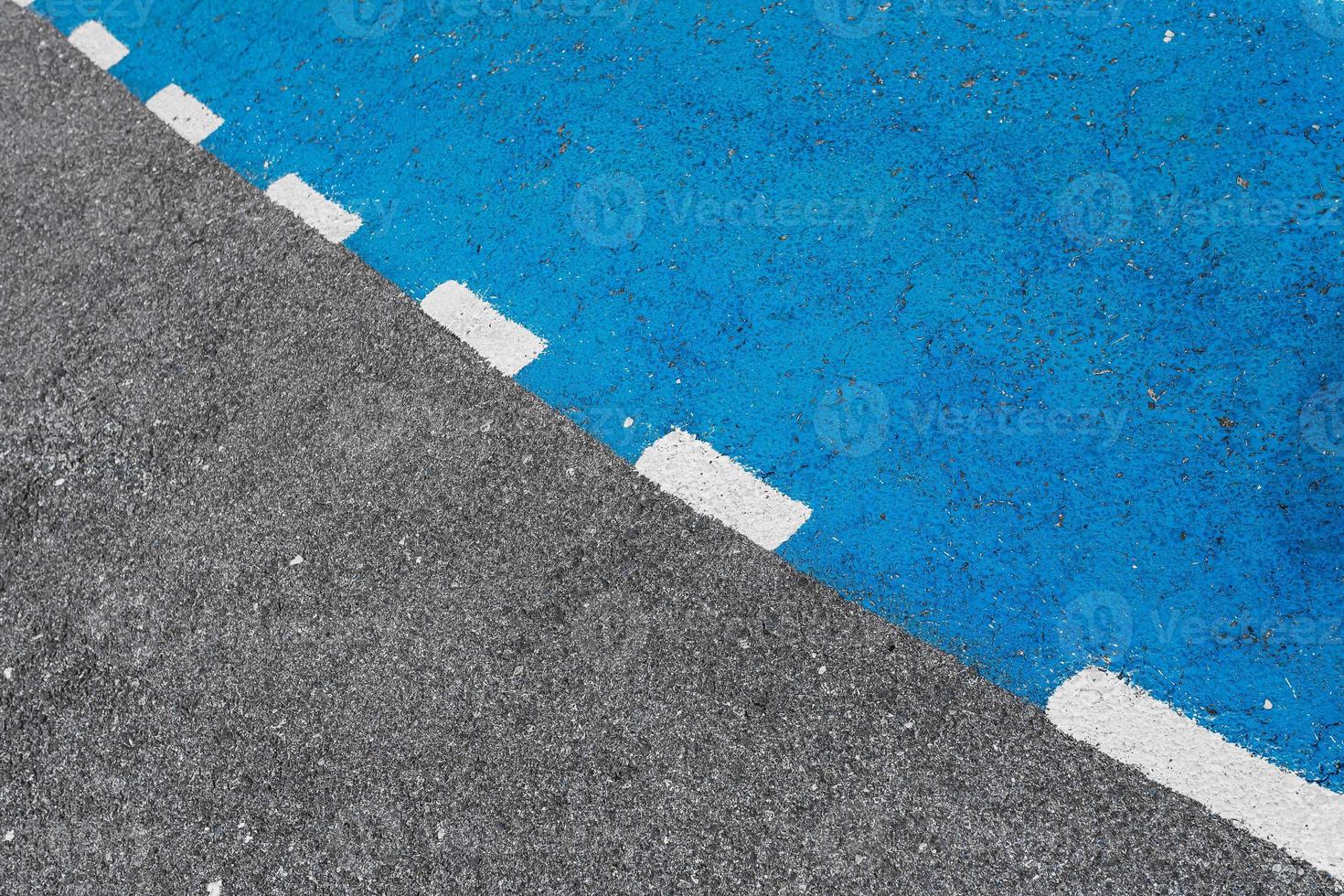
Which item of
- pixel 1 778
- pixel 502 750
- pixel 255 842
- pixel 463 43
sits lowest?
pixel 1 778

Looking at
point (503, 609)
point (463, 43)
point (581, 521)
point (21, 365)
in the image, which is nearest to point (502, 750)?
point (503, 609)

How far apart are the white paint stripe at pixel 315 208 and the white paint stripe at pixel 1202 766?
3.34 m

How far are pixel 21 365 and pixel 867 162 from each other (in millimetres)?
3632

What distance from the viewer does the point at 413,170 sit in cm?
454

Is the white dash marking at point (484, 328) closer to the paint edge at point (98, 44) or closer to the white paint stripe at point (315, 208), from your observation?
the white paint stripe at point (315, 208)

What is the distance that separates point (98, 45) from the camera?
5562mm

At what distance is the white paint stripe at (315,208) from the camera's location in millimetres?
4410

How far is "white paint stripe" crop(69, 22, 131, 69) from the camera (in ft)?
17.9

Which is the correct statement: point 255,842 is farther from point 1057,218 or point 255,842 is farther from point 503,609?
point 1057,218

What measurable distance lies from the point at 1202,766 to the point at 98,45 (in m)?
6.13

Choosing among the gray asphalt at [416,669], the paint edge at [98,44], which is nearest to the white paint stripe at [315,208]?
the gray asphalt at [416,669]

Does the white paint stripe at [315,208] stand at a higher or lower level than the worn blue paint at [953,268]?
lower

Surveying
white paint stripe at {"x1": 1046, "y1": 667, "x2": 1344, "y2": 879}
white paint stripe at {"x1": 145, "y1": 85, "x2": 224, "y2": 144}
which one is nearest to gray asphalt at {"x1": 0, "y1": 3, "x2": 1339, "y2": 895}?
white paint stripe at {"x1": 1046, "y1": 667, "x2": 1344, "y2": 879}

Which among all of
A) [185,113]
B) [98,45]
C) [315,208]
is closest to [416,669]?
[315,208]
